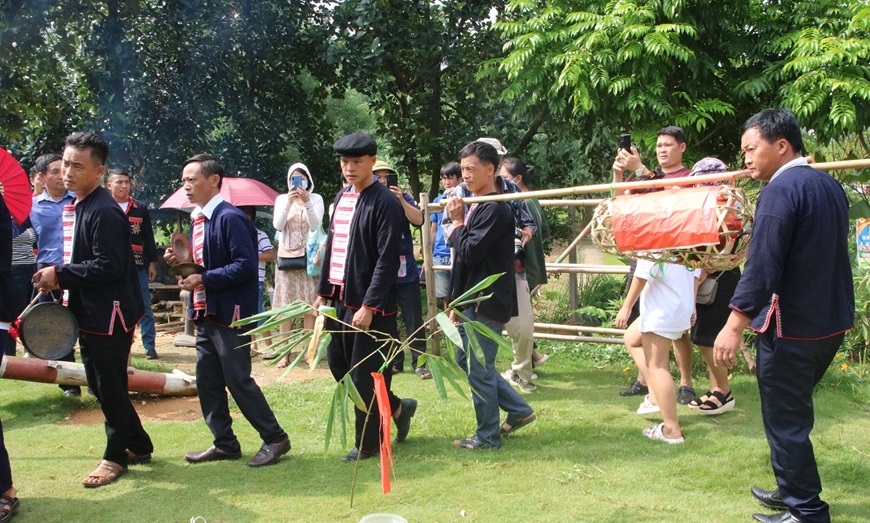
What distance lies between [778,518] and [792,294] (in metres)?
1.08

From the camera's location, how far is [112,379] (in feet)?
14.5

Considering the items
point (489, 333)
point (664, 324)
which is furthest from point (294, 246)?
point (489, 333)

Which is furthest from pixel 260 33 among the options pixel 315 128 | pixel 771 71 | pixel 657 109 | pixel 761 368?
pixel 761 368

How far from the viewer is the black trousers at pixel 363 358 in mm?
4535

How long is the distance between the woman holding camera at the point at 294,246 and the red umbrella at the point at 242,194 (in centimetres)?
89

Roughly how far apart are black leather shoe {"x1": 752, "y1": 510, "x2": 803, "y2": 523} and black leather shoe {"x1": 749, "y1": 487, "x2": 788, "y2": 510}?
0.34ft

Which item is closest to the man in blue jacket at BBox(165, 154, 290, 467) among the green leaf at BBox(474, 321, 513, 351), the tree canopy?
the green leaf at BBox(474, 321, 513, 351)

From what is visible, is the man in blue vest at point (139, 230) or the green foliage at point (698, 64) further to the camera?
the man in blue vest at point (139, 230)

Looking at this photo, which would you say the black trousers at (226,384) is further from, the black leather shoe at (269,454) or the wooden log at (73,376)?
the wooden log at (73,376)

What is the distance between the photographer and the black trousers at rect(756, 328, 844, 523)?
350 cm

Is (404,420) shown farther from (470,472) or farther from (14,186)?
(14,186)

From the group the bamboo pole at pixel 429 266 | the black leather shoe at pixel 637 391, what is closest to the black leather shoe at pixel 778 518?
the black leather shoe at pixel 637 391

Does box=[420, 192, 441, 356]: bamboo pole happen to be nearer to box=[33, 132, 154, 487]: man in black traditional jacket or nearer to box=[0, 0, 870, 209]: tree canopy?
box=[0, 0, 870, 209]: tree canopy

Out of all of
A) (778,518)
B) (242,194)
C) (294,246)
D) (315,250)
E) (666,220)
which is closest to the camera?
(778,518)
